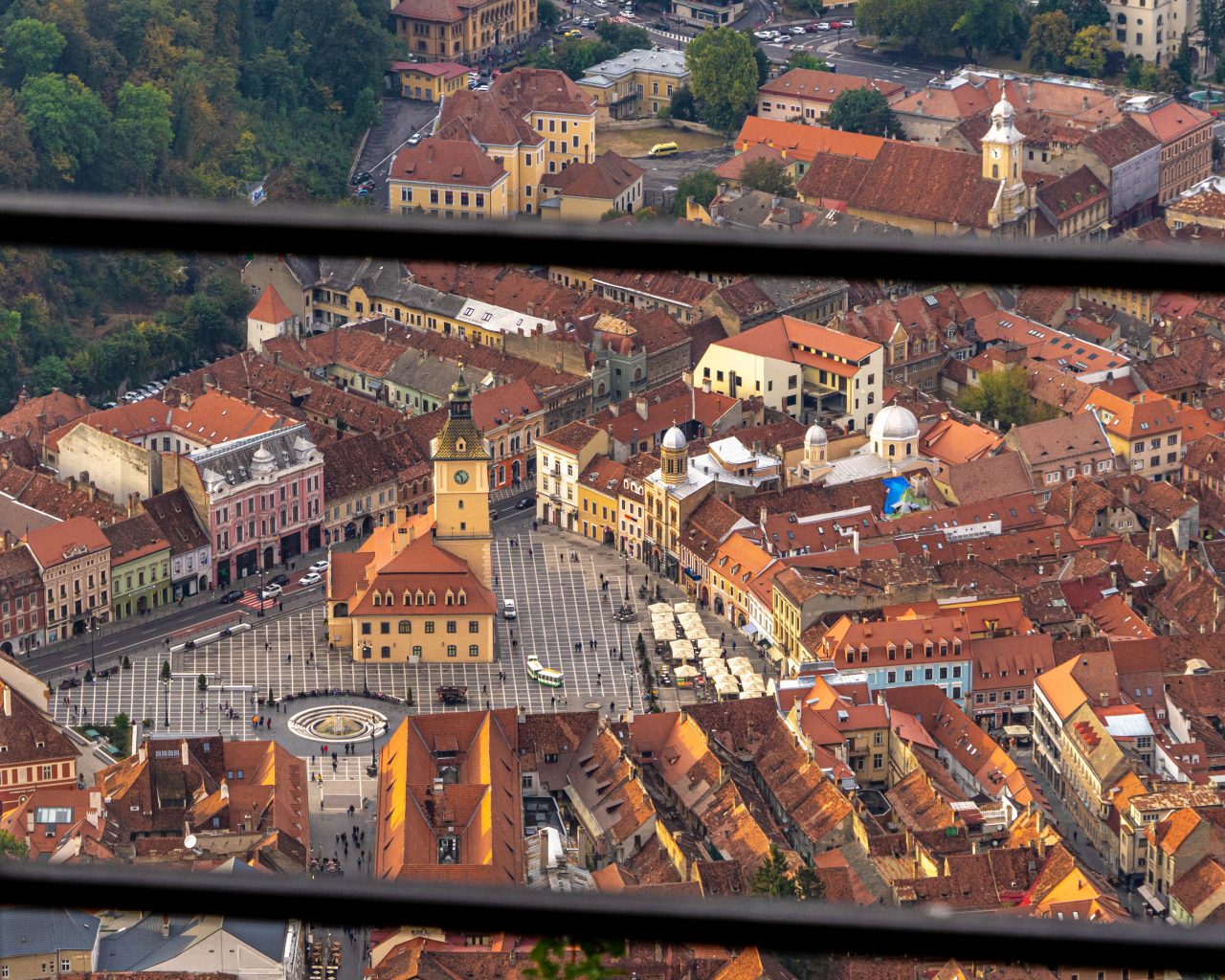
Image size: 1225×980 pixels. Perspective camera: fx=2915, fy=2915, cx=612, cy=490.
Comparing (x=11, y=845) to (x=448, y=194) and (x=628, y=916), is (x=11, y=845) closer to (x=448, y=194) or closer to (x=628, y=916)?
(x=448, y=194)

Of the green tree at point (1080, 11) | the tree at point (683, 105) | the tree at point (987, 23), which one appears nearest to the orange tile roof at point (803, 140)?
the tree at point (683, 105)

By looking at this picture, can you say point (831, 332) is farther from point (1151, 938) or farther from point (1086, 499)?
point (1151, 938)

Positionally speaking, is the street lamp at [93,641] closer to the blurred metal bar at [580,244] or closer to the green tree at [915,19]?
the green tree at [915,19]

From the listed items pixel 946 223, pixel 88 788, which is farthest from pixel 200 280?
pixel 88 788

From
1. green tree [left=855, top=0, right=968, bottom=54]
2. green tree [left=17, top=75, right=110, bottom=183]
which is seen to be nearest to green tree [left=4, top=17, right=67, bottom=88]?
green tree [left=17, top=75, right=110, bottom=183]

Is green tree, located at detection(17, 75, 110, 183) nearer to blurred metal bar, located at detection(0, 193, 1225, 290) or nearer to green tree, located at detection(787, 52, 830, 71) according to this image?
green tree, located at detection(787, 52, 830, 71)

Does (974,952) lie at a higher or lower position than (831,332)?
higher
